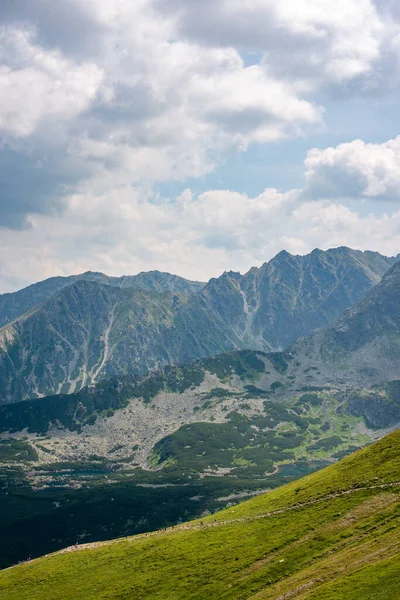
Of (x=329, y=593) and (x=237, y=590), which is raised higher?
(x=329, y=593)

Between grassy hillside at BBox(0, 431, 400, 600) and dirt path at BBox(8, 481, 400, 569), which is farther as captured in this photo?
dirt path at BBox(8, 481, 400, 569)

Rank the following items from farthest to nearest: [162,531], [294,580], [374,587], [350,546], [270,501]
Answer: [162,531]
[270,501]
[350,546]
[294,580]
[374,587]

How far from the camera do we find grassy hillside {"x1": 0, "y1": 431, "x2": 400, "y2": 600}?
207 ft

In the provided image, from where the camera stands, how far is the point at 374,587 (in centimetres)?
5453

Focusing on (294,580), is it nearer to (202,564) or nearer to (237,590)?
(237,590)

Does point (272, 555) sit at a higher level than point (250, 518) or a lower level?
Answer: higher

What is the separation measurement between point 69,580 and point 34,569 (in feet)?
57.0

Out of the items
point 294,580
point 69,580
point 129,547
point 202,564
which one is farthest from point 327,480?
point 69,580

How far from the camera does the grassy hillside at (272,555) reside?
6322 centimetres

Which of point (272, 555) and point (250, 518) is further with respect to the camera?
point (250, 518)

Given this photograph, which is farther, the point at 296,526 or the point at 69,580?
the point at 69,580

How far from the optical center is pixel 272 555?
79750mm

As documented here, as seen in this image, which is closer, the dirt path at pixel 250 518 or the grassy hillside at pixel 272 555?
Result: the grassy hillside at pixel 272 555

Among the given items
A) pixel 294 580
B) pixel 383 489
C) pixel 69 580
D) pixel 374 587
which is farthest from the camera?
pixel 69 580
